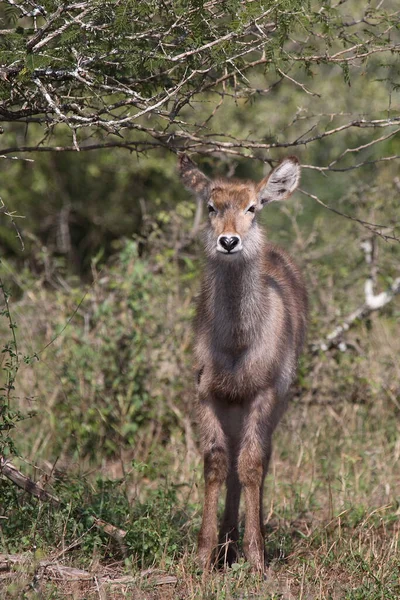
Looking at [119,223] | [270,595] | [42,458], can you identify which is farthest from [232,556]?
[119,223]

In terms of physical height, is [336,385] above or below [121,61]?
below

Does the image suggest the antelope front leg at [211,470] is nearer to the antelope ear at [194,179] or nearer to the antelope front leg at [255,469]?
the antelope front leg at [255,469]

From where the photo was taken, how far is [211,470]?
5781 millimetres

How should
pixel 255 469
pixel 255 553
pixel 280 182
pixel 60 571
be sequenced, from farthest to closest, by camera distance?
1. pixel 280 182
2. pixel 255 469
3. pixel 255 553
4. pixel 60 571

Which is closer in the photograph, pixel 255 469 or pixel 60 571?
pixel 60 571

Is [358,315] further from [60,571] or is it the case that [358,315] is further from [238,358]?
[60,571]

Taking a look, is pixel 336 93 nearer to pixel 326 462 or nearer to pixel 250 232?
pixel 326 462

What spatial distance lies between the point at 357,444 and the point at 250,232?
3.02m

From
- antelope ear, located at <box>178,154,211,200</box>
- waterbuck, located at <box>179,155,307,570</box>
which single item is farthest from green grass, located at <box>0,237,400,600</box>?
antelope ear, located at <box>178,154,211,200</box>

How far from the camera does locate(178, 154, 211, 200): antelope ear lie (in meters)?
6.37

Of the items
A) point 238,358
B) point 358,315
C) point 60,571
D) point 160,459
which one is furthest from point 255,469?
point 358,315

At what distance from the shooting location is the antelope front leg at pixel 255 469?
560 cm

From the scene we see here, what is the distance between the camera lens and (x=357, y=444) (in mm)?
8234

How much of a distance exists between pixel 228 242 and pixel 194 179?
3.11 ft
